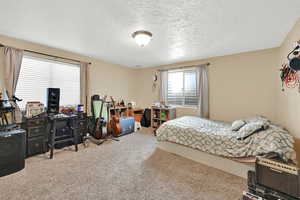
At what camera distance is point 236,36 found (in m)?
2.40

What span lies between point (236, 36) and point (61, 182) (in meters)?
3.75

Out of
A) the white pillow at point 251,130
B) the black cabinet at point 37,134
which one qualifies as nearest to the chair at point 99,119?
the black cabinet at point 37,134

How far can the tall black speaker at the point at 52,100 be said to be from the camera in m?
2.80

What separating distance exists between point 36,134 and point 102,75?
236cm

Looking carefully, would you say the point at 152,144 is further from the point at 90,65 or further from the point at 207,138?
the point at 90,65

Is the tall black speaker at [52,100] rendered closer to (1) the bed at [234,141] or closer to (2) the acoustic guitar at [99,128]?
(2) the acoustic guitar at [99,128]

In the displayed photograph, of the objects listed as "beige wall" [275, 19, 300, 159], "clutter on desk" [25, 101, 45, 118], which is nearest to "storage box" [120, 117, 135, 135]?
"clutter on desk" [25, 101, 45, 118]

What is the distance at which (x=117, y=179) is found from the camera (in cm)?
191

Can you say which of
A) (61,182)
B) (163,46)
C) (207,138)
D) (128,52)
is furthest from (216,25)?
(61,182)

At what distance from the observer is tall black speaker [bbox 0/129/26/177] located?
1954mm

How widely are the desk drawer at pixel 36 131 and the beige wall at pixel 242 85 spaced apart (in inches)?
154

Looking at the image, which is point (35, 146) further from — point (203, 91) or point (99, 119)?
point (203, 91)

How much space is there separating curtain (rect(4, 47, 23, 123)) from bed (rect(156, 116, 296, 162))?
123 inches

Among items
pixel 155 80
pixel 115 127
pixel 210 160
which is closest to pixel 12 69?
pixel 115 127
